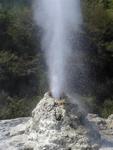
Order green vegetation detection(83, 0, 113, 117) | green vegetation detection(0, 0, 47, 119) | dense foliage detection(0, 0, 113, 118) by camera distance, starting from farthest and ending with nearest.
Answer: green vegetation detection(83, 0, 113, 117) → dense foliage detection(0, 0, 113, 118) → green vegetation detection(0, 0, 47, 119)

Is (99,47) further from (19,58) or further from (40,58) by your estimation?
(19,58)

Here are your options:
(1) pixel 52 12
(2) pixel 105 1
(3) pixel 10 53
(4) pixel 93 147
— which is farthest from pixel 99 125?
(2) pixel 105 1

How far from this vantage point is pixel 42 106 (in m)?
6.93

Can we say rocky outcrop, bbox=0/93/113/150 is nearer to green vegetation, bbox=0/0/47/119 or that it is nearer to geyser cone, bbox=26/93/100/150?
geyser cone, bbox=26/93/100/150

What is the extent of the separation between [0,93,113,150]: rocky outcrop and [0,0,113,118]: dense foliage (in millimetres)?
10246

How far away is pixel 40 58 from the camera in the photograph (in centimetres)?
2069

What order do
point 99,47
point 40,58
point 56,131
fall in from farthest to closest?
point 99,47, point 40,58, point 56,131

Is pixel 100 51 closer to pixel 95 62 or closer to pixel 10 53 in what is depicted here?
pixel 95 62

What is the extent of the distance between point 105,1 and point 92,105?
35.7 feet

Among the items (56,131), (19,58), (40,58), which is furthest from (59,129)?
(19,58)

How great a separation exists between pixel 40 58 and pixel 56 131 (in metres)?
14.2

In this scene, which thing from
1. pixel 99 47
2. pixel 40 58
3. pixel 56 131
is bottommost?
pixel 56 131

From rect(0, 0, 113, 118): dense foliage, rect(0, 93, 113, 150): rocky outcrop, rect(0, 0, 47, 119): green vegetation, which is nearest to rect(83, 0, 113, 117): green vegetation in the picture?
rect(0, 0, 113, 118): dense foliage

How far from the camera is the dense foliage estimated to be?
62.6 ft
